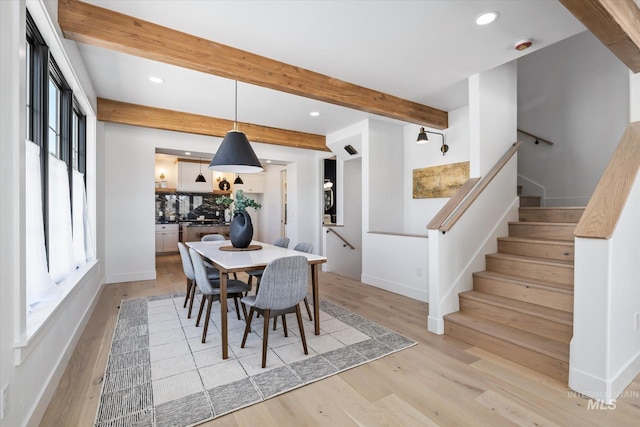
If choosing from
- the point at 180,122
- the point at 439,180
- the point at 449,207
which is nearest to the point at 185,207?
the point at 180,122

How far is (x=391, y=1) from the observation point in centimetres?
210

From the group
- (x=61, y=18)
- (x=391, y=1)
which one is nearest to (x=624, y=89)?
(x=391, y=1)

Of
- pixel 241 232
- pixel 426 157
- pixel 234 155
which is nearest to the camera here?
pixel 234 155

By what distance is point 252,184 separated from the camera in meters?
8.88

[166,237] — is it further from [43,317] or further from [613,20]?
[613,20]

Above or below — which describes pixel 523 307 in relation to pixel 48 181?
below

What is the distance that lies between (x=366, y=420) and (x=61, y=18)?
3.28 meters

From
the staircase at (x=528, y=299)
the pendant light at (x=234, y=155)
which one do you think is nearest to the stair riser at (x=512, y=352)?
the staircase at (x=528, y=299)

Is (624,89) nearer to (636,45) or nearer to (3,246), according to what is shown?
(636,45)

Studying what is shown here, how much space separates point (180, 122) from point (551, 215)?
5049 mm

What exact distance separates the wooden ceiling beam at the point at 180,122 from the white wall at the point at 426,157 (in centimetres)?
204

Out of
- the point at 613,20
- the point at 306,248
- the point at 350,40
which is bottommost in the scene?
the point at 306,248

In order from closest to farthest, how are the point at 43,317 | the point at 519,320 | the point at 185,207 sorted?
the point at 43,317
the point at 519,320
the point at 185,207

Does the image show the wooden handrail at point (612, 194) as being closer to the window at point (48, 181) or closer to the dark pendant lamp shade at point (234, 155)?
the dark pendant lamp shade at point (234, 155)
